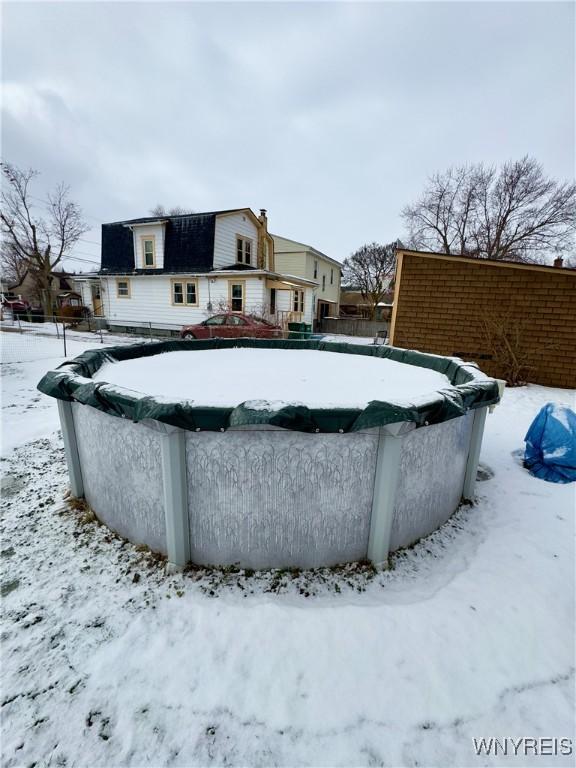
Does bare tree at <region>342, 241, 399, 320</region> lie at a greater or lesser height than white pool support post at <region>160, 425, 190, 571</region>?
greater

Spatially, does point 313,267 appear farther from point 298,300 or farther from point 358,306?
point 358,306

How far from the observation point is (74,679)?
1493mm

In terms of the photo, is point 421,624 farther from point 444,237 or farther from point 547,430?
point 444,237

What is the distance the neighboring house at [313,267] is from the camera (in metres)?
20.5

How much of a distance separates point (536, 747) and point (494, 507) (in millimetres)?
1745

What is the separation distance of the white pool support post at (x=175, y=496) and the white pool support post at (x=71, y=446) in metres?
1.11

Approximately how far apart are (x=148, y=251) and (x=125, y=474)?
48.3 feet

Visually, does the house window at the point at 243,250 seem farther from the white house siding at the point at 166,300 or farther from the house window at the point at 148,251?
the house window at the point at 148,251

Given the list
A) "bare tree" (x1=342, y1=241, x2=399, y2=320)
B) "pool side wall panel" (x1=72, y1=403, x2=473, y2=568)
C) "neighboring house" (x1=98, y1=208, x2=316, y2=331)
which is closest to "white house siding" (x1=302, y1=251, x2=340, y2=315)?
"bare tree" (x1=342, y1=241, x2=399, y2=320)

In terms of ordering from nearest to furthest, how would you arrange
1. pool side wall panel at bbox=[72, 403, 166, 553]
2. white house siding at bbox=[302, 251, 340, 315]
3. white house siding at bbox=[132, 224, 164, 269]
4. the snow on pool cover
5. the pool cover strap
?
the pool cover strap → pool side wall panel at bbox=[72, 403, 166, 553] → the snow on pool cover → white house siding at bbox=[132, 224, 164, 269] → white house siding at bbox=[302, 251, 340, 315]

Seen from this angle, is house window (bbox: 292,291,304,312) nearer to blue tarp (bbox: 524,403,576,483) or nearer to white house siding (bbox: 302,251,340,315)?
white house siding (bbox: 302,251,340,315)

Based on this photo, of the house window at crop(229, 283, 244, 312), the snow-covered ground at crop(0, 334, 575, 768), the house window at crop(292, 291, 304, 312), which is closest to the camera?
the snow-covered ground at crop(0, 334, 575, 768)

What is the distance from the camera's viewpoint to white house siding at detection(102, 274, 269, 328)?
12.8 metres

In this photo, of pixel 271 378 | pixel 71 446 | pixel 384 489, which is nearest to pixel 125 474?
pixel 71 446
